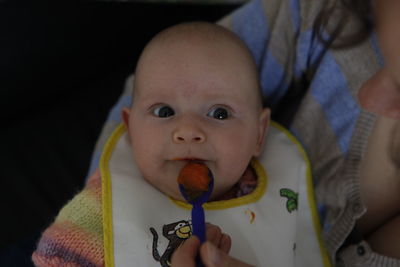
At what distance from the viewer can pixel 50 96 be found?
62.1 inches

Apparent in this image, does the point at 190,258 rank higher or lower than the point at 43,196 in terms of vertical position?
higher

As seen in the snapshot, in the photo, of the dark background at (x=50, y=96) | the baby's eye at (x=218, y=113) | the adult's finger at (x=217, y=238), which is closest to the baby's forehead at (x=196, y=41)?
the baby's eye at (x=218, y=113)

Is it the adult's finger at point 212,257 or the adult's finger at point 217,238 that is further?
the adult's finger at point 217,238

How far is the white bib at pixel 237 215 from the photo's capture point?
911 mm

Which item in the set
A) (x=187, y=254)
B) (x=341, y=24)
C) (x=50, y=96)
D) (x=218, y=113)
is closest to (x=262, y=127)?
(x=218, y=113)

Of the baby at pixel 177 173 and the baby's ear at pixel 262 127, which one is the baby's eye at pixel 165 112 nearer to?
the baby at pixel 177 173

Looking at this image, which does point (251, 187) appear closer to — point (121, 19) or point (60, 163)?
point (60, 163)

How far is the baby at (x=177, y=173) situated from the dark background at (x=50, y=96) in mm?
389

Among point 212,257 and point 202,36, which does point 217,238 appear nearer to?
point 212,257

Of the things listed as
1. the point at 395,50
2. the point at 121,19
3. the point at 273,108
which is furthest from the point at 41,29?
the point at 395,50

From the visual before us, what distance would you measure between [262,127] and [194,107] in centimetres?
19

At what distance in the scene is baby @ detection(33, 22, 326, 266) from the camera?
0.91 meters

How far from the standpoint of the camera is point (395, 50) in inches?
28.5

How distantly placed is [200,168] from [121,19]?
928 millimetres
